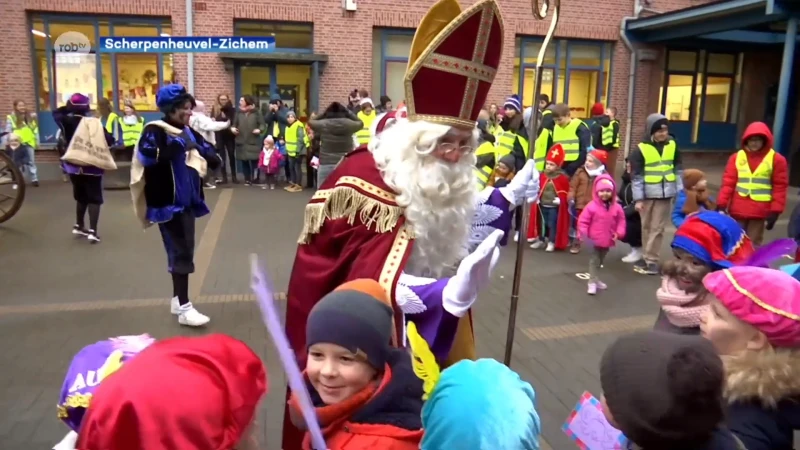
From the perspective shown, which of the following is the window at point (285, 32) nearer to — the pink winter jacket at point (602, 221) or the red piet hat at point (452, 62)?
the pink winter jacket at point (602, 221)

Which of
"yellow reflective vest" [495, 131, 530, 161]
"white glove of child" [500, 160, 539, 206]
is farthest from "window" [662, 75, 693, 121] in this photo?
"white glove of child" [500, 160, 539, 206]

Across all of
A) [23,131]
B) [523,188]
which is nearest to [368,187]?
[523,188]

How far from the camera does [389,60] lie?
Result: 16078 millimetres

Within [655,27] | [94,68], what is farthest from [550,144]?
[94,68]

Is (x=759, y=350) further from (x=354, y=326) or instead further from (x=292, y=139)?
(x=292, y=139)

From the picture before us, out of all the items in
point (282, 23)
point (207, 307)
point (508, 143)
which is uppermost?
point (282, 23)

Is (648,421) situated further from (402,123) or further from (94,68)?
(94,68)

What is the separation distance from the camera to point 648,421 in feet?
4.65

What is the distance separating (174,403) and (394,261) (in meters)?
1.09

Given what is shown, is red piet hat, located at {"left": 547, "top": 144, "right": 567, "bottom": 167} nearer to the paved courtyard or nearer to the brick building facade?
the paved courtyard

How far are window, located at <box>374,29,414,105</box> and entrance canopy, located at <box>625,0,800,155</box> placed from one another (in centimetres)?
613

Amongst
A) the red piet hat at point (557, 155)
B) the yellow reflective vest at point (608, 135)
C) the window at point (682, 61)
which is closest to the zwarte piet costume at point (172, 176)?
the red piet hat at point (557, 155)

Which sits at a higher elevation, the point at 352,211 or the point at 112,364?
the point at 352,211

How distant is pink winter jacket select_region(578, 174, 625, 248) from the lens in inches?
259
